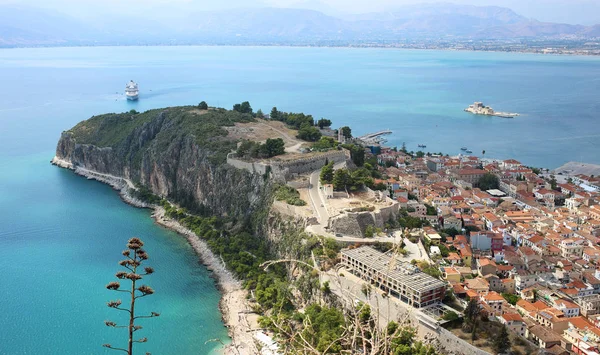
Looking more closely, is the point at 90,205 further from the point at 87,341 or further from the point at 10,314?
the point at 87,341

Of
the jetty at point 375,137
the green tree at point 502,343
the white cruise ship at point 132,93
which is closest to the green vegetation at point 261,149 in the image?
the green tree at point 502,343

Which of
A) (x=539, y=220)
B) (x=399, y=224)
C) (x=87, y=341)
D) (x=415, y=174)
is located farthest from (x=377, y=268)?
(x=415, y=174)

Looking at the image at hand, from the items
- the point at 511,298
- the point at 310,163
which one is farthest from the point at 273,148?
the point at 511,298

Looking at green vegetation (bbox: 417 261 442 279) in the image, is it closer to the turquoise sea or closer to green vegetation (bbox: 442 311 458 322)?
green vegetation (bbox: 442 311 458 322)

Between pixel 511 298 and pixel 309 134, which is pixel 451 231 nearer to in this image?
pixel 511 298

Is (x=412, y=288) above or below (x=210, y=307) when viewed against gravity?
above
